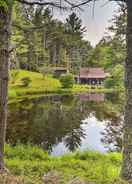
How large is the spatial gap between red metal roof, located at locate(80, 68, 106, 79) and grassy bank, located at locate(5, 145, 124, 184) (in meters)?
64.4

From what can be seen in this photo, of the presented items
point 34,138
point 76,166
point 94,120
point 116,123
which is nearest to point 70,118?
point 94,120

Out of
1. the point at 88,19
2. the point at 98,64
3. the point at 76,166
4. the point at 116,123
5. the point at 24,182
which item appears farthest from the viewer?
A: the point at 98,64

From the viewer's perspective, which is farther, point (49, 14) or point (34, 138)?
point (34, 138)

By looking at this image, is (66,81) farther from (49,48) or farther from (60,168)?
(60,168)

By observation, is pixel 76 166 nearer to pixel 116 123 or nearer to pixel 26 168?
pixel 26 168

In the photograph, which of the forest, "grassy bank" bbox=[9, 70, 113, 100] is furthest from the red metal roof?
the forest

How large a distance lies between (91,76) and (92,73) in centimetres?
116

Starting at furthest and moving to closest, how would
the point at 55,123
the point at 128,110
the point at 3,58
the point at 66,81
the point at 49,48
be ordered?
the point at 49,48 → the point at 66,81 → the point at 55,123 → the point at 3,58 → the point at 128,110

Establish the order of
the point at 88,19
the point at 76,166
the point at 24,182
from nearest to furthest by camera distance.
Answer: the point at 24,182
the point at 88,19
the point at 76,166

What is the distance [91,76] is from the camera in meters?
76.5

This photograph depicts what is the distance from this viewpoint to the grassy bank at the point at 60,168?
6.61 metres

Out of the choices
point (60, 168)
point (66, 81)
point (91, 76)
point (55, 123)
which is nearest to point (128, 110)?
point (60, 168)

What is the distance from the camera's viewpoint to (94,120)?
90.1 feet

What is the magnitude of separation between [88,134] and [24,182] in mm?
15932
